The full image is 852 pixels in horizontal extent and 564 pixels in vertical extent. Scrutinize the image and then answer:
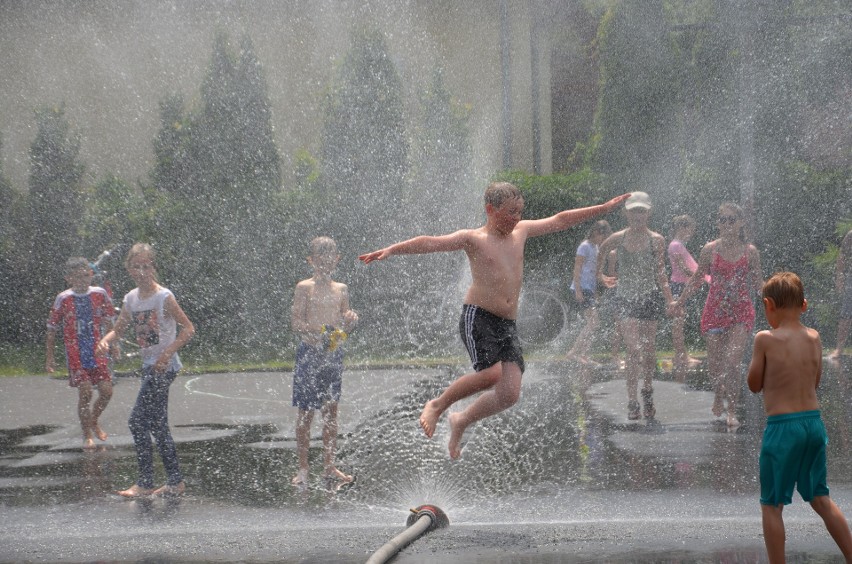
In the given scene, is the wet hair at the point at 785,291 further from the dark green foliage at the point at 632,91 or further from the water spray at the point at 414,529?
the dark green foliage at the point at 632,91

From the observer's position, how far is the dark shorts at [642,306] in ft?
24.0

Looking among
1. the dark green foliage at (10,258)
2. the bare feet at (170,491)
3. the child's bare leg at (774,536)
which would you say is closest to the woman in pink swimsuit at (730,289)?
the child's bare leg at (774,536)

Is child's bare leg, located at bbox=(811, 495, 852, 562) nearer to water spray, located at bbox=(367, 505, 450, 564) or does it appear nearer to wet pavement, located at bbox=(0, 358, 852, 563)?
wet pavement, located at bbox=(0, 358, 852, 563)

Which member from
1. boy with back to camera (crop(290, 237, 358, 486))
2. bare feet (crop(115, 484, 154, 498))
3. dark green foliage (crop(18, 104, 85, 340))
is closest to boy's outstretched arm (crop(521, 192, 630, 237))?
boy with back to camera (crop(290, 237, 358, 486))

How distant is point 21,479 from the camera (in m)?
6.30

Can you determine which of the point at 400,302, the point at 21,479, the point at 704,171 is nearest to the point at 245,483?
the point at 21,479

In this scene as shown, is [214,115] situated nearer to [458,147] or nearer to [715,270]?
[458,147]

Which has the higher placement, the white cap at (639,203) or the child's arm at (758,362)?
the white cap at (639,203)

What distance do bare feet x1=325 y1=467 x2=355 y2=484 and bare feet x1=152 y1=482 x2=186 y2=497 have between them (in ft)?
2.77

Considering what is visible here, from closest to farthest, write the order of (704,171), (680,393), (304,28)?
1. (680,393)
2. (704,171)
3. (304,28)

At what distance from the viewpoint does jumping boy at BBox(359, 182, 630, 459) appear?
4926 millimetres

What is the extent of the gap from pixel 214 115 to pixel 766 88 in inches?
299

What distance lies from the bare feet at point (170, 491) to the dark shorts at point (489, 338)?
6.52ft

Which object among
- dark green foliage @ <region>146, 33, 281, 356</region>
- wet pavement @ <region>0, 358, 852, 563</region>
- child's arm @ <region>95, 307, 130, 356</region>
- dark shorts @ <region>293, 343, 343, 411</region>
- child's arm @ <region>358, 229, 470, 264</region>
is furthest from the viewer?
dark green foliage @ <region>146, 33, 281, 356</region>
